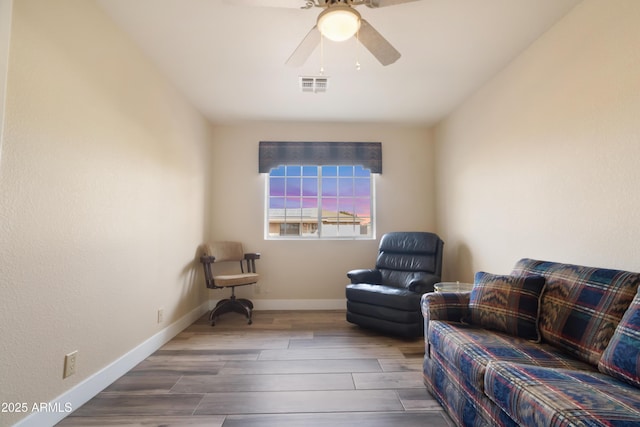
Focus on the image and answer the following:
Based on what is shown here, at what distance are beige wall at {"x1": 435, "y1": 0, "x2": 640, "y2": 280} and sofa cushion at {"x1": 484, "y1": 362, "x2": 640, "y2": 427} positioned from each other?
87 centimetres

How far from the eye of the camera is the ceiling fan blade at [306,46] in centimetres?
163

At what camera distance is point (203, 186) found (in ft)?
12.0

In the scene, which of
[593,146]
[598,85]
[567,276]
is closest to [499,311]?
[567,276]

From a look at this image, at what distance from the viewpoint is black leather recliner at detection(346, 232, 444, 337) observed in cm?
280

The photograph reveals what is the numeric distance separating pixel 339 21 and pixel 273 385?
227 cm

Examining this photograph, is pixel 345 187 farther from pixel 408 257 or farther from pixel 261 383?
pixel 261 383

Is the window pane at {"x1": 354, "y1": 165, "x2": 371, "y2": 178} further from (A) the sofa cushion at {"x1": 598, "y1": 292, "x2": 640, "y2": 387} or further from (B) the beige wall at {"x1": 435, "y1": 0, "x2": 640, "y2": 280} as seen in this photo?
(A) the sofa cushion at {"x1": 598, "y1": 292, "x2": 640, "y2": 387}

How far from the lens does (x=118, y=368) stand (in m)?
2.02

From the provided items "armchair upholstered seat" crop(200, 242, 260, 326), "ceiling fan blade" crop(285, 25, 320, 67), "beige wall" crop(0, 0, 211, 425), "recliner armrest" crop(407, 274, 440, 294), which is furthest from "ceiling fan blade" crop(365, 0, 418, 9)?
"armchair upholstered seat" crop(200, 242, 260, 326)

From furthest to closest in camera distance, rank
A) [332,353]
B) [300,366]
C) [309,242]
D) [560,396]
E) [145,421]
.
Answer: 1. [309,242]
2. [332,353]
3. [300,366]
4. [145,421]
5. [560,396]

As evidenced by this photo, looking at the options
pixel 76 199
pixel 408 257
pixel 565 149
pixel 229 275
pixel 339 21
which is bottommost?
pixel 229 275

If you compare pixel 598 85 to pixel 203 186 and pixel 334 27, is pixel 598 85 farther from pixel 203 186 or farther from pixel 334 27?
pixel 203 186

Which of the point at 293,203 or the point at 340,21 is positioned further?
the point at 293,203

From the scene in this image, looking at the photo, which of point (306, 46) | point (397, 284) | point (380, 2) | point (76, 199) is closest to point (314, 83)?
point (306, 46)
